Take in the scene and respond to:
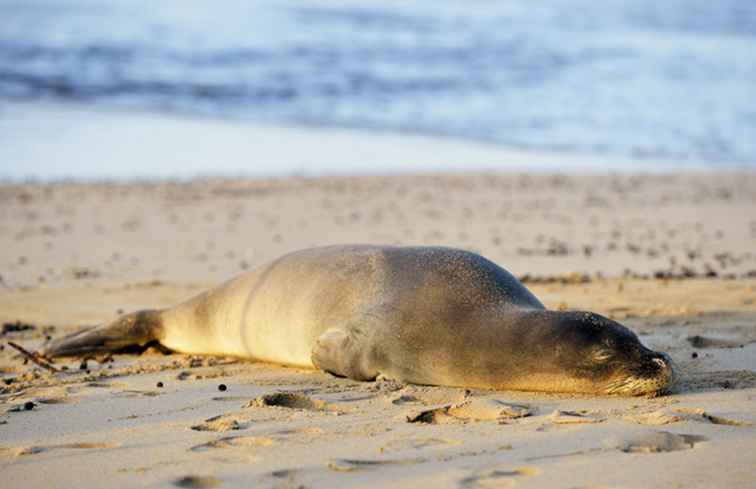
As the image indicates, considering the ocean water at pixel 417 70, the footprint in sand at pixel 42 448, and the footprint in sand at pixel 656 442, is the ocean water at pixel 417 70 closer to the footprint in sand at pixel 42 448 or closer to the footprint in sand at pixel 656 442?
the footprint in sand at pixel 656 442

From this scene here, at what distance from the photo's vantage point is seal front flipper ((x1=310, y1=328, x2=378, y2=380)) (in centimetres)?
567

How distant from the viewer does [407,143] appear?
20.3m

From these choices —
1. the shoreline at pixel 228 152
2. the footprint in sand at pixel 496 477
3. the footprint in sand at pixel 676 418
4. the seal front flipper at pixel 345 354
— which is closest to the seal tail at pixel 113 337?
the seal front flipper at pixel 345 354

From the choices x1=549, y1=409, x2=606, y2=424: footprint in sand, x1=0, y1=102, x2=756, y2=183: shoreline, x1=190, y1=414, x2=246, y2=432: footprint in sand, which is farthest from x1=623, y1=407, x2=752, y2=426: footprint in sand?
x1=0, y1=102, x2=756, y2=183: shoreline

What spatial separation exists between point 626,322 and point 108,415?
359cm

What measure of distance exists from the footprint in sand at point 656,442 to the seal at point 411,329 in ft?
2.43

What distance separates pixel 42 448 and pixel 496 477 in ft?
5.55

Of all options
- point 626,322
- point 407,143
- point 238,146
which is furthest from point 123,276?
point 407,143

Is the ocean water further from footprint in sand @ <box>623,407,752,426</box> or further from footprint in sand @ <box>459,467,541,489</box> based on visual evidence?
footprint in sand @ <box>459,467,541,489</box>

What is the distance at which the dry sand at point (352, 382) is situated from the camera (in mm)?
4137

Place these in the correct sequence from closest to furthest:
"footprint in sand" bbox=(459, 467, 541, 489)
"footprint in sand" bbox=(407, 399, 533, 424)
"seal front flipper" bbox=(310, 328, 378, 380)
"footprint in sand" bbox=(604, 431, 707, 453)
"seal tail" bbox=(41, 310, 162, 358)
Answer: "footprint in sand" bbox=(459, 467, 541, 489), "footprint in sand" bbox=(604, 431, 707, 453), "footprint in sand" bbox=(407, 399, 533, 424), "seal front flipper" bbox=(310, 328, 378, 380), "seal tail" bbox=(41, 310, 162, 358)

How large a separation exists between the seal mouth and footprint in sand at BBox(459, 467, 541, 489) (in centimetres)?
124

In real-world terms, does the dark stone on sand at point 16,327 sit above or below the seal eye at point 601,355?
below

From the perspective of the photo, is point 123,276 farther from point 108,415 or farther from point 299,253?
point 108,415
